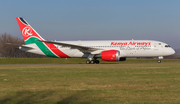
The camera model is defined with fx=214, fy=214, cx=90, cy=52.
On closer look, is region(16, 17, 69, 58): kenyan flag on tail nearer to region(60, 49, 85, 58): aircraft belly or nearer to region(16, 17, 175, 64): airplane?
region(16, 17, 175, 64): airplane

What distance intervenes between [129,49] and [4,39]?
298ft

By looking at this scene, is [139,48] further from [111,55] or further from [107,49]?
[111,55]

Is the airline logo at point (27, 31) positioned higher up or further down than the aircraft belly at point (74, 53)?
higher up

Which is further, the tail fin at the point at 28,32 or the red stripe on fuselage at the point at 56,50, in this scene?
the tail fin at the point at 28,32

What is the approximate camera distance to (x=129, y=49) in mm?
32906

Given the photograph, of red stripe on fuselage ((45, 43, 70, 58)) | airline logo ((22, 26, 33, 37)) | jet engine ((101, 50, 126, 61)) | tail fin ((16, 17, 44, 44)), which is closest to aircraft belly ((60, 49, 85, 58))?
red stripe on fuselage ((45, 43, 70, 58))

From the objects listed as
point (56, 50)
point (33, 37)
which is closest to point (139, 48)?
point (56, 50)

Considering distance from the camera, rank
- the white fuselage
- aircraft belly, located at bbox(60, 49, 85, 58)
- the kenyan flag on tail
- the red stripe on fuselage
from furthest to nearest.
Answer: the kenyan flag on tail < the red stripe on fuselage < aircraft belly, located at bbox(60, 49, 85, 58) < the white fuselage

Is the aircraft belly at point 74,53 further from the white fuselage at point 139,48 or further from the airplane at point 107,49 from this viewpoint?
the white fuselage at point 139,48

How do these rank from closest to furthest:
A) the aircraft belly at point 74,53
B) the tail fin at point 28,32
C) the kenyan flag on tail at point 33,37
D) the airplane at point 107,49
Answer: the airplane at point 107,49, the aircraft belly at point 74,53, the kenyan flag on tail at point 33,37, the tail fin at point 28,32

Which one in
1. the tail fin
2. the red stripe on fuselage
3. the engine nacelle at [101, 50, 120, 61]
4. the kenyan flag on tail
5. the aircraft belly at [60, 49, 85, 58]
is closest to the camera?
the engine nacelle at [101, 50, 120, 61]

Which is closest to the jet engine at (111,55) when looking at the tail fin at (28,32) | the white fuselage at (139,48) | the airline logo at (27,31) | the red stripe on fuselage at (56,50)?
the white fuselage at (139,48)

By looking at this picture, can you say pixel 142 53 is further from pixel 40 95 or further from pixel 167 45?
pixel 40 95

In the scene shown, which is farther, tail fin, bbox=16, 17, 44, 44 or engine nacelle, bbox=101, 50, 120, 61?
tail fin, bbox=16, 17, 44, 44
